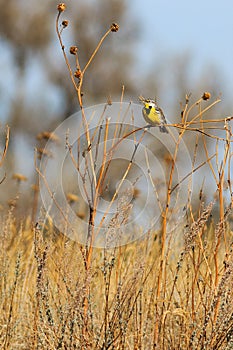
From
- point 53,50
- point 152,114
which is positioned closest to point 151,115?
point 152,114

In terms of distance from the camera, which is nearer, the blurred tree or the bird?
the bird

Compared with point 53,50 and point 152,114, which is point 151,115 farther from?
point 53,50

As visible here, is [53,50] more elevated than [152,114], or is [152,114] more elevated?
[53,50]

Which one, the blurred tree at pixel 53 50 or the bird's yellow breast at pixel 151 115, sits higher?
the blurred tree at pixel 53 50

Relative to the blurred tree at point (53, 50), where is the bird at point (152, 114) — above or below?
below

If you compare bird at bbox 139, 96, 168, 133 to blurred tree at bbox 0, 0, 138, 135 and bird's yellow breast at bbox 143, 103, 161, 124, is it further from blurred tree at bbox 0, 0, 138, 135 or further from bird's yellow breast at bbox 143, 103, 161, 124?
blurred tree at bbox 0, 0, 138, 135

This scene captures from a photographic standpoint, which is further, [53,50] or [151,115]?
[53,50]

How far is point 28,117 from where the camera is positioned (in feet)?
54.0

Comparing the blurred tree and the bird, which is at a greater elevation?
the blurred tree

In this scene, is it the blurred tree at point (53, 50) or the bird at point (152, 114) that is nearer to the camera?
the bird at point (152, 114)

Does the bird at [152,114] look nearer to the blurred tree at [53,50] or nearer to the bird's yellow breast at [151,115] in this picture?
the bird's yellow breast at [151,115]

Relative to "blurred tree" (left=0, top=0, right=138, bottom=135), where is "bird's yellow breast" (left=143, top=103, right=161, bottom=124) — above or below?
below

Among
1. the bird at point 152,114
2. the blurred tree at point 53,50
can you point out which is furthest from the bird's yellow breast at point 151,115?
the blurred tree at point 53,50

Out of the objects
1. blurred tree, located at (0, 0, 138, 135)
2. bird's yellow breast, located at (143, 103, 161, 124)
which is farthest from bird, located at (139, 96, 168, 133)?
blurred tree, located at (0, 0, 138, 135)
